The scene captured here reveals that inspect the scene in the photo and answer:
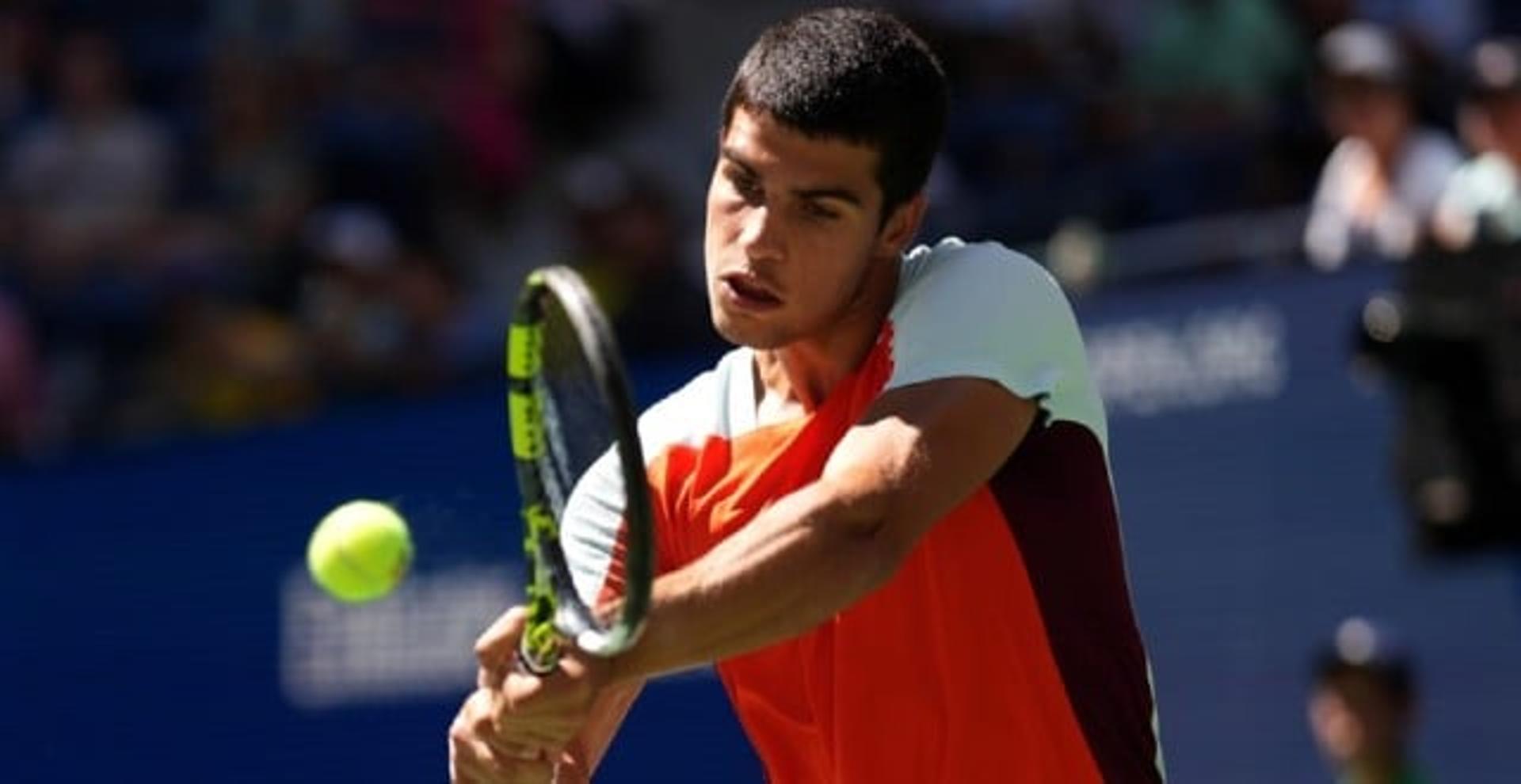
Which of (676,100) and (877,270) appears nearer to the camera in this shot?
(877,270)

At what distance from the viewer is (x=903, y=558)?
170 inches

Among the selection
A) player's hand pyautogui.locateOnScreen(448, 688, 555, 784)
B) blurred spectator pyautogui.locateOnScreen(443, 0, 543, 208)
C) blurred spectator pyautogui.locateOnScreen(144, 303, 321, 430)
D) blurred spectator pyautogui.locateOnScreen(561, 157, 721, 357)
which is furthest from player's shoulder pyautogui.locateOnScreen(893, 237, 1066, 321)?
blurred spectator pyautogui.locateOnScreen(443, 0, 543, 208)

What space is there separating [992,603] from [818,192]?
25.3 inches

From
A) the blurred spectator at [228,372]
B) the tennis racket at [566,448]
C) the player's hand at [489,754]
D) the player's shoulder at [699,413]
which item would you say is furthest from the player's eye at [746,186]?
the blurred spectator at [228,372]

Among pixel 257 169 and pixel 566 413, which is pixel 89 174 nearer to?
pixel 257 169

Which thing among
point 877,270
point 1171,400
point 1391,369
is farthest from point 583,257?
point 877,270

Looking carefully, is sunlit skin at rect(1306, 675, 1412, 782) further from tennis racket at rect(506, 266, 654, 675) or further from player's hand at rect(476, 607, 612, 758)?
player's hand at rect(476, 607, 612, 758)

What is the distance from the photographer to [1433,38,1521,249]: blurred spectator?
9531mm

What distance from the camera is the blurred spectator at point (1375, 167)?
1009cm

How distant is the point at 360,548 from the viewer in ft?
17.6

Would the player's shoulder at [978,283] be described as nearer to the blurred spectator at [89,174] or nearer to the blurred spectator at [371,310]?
the blurred spectator at [371,310]

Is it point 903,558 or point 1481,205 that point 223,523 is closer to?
point 1481,205

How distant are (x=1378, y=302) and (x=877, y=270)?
5.32 metres

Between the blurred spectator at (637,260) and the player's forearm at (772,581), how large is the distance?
6.72m
